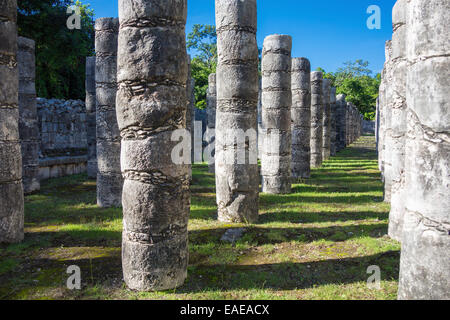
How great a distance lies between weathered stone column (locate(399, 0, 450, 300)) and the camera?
3004mm

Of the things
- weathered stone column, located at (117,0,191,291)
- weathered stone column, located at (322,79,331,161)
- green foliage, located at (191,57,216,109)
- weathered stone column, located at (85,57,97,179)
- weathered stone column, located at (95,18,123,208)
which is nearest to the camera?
weathered stone column, located at (117,0,191,291)

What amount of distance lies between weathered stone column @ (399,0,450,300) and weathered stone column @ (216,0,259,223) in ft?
14.1

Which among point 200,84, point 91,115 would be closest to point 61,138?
point 91,115

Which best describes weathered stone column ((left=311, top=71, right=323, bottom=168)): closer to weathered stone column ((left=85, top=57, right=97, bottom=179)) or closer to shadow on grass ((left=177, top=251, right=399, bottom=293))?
weathered stone column ((left=85, top=57, right=97, bottom=179))

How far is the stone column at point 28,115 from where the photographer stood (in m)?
10.6

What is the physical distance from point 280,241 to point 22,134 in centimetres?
871

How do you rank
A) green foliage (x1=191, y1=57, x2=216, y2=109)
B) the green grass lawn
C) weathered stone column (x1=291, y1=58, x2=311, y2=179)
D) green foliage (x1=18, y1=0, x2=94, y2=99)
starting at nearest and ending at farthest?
1. the green grass lawn
2. weathered stone column (x1=291, y1=58, x2=311, y2=179)
3. green foliage (x1=18, y1=0, x2=94, y2=99)
4. green foliage (x1=191, y1=57, x2=216, y2=109)

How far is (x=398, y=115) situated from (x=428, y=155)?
393 cm

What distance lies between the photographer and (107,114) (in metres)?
8.74
